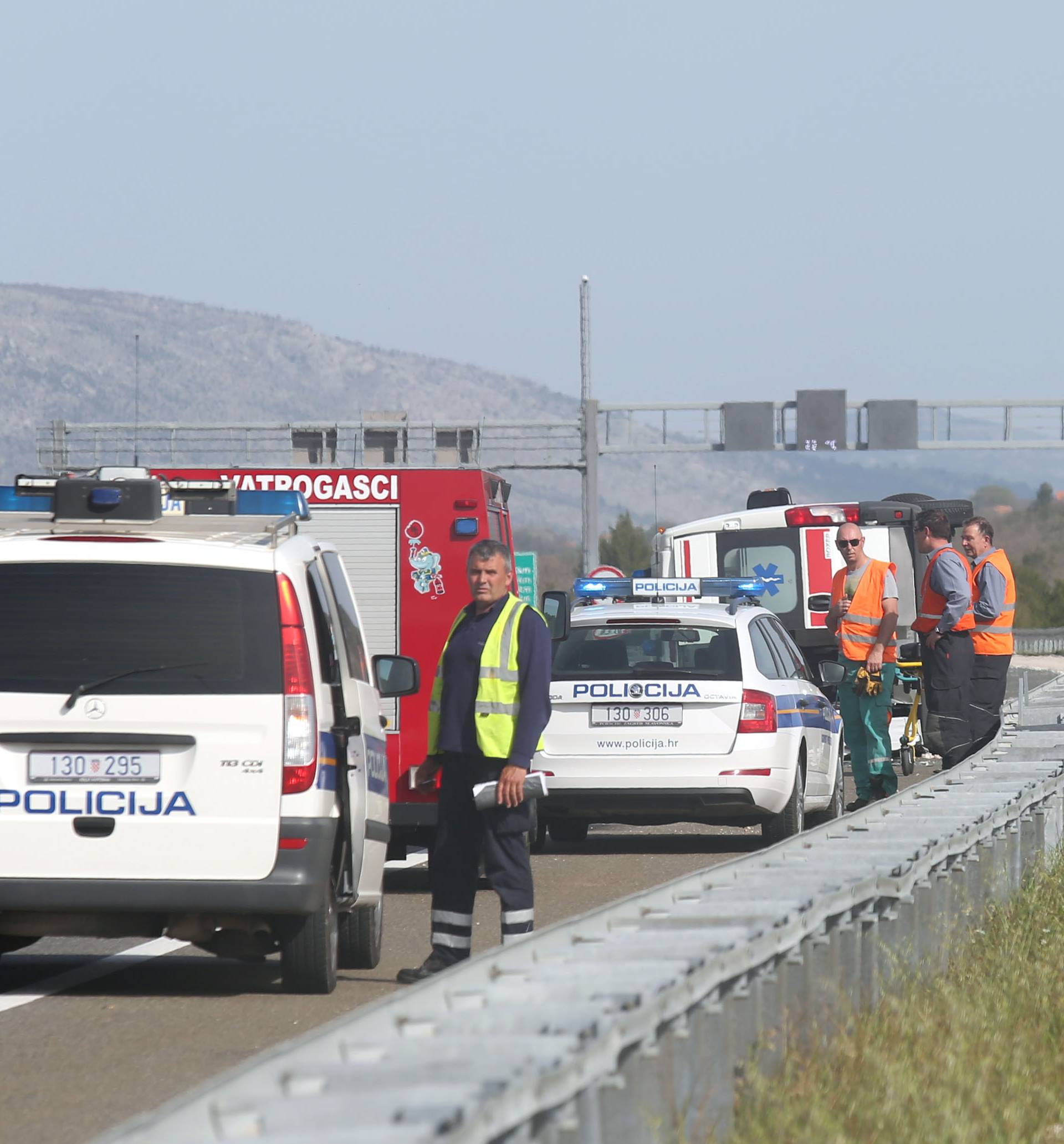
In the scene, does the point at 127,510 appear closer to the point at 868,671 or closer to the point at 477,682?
the point at 477,682

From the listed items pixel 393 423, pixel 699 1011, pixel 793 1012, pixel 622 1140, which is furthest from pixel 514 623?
pixel 393 423

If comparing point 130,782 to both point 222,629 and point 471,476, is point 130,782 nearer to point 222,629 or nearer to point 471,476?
point 222,629

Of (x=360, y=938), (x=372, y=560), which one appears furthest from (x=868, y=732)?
(x=360, y=938)

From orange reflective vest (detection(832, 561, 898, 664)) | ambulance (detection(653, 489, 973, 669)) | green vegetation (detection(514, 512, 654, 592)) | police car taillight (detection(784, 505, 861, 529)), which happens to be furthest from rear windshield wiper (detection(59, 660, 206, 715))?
green vegetation (detection(514, 512, 654, 592))

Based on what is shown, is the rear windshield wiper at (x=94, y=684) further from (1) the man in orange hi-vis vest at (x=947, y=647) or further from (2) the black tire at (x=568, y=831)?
(1) the man in orange hi-vis vest at (x=947, y=647)

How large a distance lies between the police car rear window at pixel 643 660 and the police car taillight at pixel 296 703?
19.0 feet

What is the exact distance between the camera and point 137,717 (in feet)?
27.5

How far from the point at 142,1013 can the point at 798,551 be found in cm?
1808

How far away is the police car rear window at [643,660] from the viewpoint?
14.2 m

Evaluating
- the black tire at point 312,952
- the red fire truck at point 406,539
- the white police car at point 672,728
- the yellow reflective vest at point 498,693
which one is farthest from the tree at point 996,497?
the black tire at point 312,952

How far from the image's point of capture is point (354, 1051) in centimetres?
361

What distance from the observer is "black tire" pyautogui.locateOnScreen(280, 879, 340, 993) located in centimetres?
858

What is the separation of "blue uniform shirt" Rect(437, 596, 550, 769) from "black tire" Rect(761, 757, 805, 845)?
5.74 m

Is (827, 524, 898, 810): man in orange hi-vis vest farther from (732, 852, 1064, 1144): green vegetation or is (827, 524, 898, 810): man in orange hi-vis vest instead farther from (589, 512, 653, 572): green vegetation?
(589, 512, 653, 572): green vegetation
